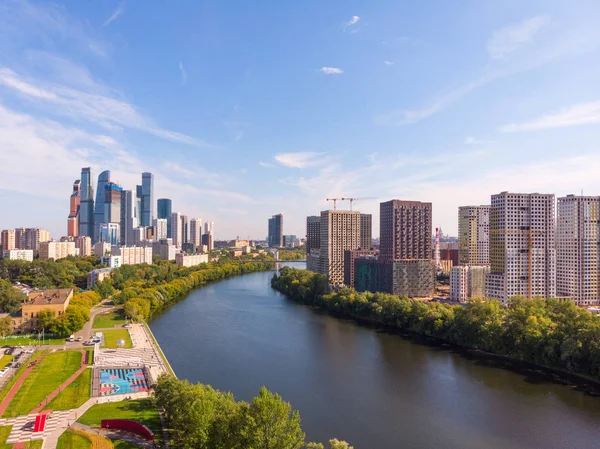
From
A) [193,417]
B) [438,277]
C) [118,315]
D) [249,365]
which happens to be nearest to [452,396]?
[249,365]

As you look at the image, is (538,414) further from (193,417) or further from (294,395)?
(193,417)

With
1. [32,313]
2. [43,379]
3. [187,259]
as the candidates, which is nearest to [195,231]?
[187,259]

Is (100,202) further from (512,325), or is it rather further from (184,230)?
(512,325)

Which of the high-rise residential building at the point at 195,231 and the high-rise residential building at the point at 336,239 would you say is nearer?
the high-rise residential building at the point at 336,239

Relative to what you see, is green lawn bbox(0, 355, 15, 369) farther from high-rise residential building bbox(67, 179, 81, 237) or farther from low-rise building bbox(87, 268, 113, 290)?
high-rise residential building bbox(67, 179, 81, 237)

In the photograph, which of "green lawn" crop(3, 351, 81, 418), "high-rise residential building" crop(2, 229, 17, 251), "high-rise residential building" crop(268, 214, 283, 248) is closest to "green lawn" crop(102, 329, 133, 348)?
"green lawn" crop(3, 351, 81, 418)

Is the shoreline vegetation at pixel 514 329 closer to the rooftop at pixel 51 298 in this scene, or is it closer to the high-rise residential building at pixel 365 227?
the rooftop at pixel 51 298

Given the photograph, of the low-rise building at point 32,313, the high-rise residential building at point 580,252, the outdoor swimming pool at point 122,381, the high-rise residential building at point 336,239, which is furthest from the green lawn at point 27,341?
the high-rise residential building at point 580,252
